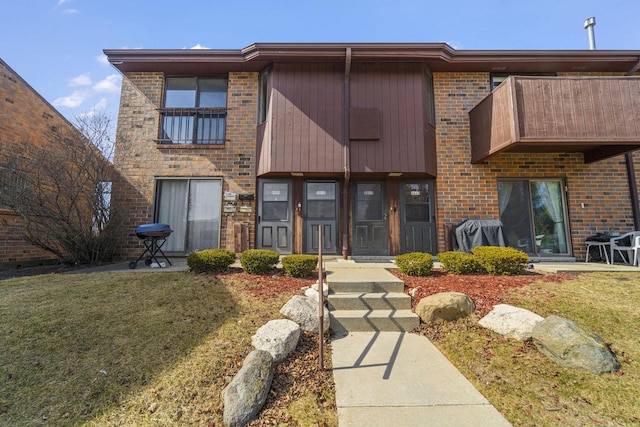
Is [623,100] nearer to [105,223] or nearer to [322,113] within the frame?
[322,113]

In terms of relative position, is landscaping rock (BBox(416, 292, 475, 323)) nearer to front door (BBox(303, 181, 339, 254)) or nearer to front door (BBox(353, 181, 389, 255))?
front door (BBox(353, 181, 389, 255))

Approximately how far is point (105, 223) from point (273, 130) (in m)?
4.29

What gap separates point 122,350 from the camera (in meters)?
2.50

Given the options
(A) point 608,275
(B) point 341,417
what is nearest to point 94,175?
(B) point 341,417

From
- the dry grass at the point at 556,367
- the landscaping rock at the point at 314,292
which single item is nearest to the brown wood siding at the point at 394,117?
the landscaping rock at the point at 314,292

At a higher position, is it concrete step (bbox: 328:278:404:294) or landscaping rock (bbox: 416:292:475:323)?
concrete step (bbox: 328:278:404:294)

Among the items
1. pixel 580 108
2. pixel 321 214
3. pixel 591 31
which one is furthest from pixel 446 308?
pixel 591 31

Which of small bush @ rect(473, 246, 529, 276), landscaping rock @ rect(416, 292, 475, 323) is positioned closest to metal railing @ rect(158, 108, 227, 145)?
landscaping rock @ rect(416, 292, 475, 323)

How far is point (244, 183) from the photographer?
6855 millimetres

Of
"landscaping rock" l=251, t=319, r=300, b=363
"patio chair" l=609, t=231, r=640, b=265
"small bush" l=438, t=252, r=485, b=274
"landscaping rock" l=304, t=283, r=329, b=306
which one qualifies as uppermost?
"patio chair" l=609, t=231, r=640, b=265

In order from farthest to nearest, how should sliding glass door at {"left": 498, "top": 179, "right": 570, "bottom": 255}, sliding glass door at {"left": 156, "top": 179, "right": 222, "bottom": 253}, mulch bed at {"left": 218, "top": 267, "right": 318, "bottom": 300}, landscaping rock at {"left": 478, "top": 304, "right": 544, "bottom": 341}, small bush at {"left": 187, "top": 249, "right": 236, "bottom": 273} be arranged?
sliding glass door at {"left": 156, "top": 179, "right": 222, "bottom": 253}, sliding glass door at {"left": 498, "top": 179, "right": 570, "bottom": 255}, small bush at {"left": 187, "top": 249, "right": 236, "bottom": 273}, mulch bed at {"left": 218, "top": 267, "right": 318, "bottom": 300}, landscaping rock at {"left": 478, "top": 304, "right": 544, "bottom": 341}

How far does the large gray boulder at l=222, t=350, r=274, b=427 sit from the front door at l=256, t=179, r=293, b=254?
14.6 feet

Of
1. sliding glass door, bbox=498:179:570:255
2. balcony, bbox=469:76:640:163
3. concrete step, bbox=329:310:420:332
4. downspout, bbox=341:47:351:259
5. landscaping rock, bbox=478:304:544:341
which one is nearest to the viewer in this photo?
landscaping rock, bbox=478:304:544:341

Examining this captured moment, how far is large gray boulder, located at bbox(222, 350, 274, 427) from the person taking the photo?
1.82m
